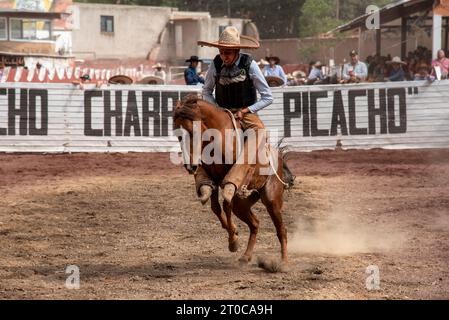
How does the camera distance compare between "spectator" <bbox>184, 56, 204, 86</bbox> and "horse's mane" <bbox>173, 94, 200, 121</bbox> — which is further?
"spectator" <bbox>184, 56, 204, 86</bbox>

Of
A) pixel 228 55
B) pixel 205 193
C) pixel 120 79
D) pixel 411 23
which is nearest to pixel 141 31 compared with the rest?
pixel 411 23

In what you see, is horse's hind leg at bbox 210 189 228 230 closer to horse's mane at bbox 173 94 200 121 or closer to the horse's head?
the horse's head

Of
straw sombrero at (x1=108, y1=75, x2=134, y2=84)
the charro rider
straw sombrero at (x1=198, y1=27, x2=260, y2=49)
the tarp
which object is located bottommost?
the charro rider

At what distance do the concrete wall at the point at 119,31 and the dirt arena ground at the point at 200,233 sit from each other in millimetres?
44497

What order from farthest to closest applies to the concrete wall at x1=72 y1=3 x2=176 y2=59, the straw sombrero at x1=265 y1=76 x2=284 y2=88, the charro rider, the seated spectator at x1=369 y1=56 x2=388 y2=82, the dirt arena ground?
the concrete wall at x1=72 y1=3 x2=176 y2=59, the seated spectator at x1=369 y1=56 x2=388 y2=82, the straw sombrero at x1=265 y1=76 x2=284 y2=88, the charro rider, the dirt arena ground

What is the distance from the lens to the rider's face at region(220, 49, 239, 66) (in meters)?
7.46

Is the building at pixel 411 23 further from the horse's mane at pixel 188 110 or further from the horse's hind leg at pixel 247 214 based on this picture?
the horse's mane at pixel 188 110

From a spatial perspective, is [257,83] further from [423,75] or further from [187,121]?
[423,75]

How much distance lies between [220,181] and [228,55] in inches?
48.0

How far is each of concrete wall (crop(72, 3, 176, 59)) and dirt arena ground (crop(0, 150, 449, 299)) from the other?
44497mm

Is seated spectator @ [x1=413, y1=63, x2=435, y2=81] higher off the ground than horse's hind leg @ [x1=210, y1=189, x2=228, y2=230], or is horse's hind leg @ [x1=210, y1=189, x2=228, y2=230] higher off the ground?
seated spectator @ [x1=413, y1=63, x2=435, y2=81]

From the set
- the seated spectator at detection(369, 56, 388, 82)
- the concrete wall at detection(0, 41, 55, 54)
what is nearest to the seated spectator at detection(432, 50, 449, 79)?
the seated spectator at detection(369, 56, 388, 82)
